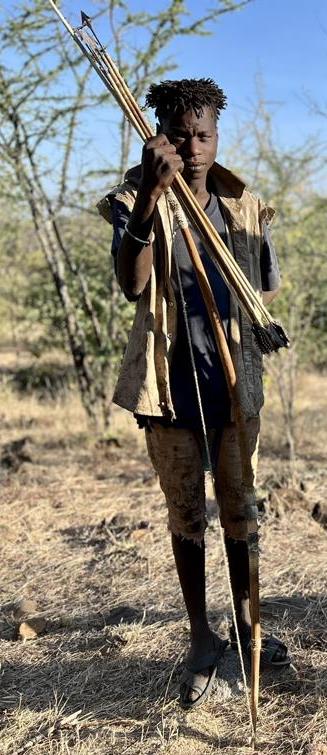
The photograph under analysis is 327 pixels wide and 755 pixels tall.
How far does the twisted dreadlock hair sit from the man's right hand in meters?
0.23

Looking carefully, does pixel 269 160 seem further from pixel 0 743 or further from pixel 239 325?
pixel 0 743

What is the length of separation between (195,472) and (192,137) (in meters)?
1.01

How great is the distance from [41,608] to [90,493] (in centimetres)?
174

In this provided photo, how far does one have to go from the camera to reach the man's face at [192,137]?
1940 millimetres

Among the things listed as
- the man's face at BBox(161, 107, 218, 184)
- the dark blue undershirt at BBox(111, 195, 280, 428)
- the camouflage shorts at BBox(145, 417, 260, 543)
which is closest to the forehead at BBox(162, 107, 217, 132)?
the man's face at BBox(161, 107, 218, 184)

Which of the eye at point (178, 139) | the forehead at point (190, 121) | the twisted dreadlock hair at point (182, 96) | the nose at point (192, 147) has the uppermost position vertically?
the twisted dreadlock hair at point (182, 96)

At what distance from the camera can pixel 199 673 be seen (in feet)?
7.79

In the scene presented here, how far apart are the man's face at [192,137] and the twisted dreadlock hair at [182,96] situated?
0.02 meters

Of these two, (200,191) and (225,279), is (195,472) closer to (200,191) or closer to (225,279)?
(225,279)

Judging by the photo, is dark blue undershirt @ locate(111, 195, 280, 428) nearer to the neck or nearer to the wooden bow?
the neck

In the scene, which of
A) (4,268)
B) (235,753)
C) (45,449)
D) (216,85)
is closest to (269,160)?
(45,449)

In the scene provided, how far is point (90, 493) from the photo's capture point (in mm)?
4973

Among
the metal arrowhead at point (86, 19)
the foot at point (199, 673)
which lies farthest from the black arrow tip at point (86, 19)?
the foot at point (199, 673)

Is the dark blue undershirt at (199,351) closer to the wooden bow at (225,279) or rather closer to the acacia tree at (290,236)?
the wooden bow at (225,279)
